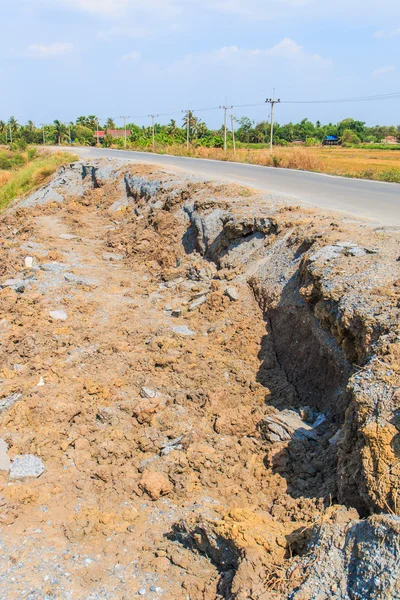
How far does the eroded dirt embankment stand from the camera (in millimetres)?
3477

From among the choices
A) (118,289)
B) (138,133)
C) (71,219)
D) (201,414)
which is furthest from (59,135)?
(201,414)

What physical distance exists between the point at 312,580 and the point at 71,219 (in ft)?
47.0

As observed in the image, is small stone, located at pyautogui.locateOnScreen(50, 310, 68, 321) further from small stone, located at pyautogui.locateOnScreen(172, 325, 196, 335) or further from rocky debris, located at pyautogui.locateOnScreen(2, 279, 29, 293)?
small stone, located at pyautogui.locateOnScreen(172, 325, 196, 335)

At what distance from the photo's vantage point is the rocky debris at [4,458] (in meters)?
5.00

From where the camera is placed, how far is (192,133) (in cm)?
5731

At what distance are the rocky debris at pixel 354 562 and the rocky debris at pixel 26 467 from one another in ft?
9.32

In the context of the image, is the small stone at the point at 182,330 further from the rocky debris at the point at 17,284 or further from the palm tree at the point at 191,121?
the palm tree at the point at 191,121

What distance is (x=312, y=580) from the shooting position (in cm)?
287

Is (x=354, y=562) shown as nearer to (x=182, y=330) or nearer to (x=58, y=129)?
(x=182, y=330)

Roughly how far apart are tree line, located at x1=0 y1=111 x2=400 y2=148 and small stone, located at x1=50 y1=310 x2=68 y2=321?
166 feet

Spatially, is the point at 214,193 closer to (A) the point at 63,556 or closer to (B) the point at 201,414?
(B) the point at 201,414

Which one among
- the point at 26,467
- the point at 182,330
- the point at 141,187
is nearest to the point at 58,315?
the point at 182,330

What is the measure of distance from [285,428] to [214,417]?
87 cm

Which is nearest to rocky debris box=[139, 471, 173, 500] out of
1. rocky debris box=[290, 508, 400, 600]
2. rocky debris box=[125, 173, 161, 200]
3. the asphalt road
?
rocky debris box=[290, 508, 400, 600]
